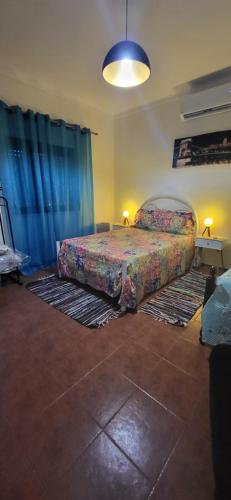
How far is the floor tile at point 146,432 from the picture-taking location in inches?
39.5

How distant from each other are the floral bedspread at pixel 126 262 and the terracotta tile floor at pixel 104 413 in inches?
18.3

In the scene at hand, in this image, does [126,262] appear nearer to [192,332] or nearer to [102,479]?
[192,332]

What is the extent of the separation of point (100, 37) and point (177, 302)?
282cm

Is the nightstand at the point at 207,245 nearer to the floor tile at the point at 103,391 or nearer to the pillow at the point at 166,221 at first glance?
the pillow at the point at 166,221

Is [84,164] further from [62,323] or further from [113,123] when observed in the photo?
[62,323]

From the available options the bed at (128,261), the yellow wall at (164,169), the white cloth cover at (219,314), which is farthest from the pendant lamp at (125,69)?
the yellow wall at (164,169)

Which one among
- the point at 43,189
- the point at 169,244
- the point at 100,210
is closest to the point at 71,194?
the point at 43,189

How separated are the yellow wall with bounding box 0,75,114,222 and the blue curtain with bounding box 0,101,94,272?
0.22 m

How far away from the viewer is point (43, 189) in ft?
10.5

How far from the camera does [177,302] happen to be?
237 cm

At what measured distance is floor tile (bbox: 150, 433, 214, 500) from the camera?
0.89 meters

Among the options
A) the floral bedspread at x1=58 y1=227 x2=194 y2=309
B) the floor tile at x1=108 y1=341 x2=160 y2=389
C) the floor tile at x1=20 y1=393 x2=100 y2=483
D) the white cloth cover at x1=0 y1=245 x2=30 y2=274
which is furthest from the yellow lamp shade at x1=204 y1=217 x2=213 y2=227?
the floor tile at x1=20 y1=393 x2=100 y2=483

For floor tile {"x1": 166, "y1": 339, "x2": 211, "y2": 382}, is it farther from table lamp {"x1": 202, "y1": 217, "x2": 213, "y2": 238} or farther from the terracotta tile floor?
table lamp {"x1": 202, "y1": 217, "x2": 213, "y2": 238}

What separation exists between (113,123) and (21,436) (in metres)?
4.86
